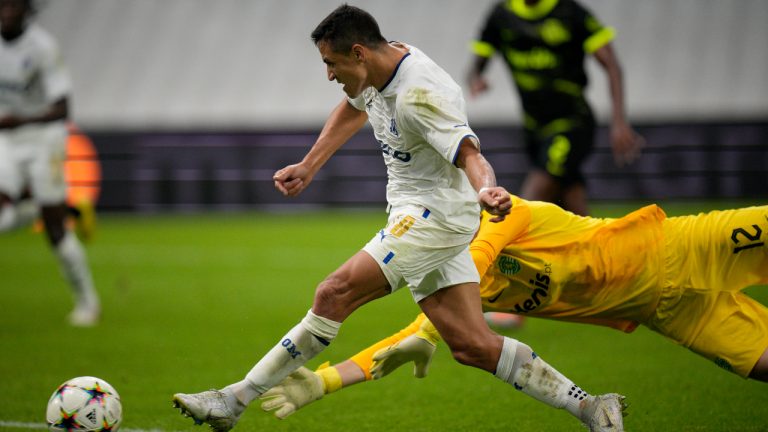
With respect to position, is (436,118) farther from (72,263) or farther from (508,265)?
(72,263)

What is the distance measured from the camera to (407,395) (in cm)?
614

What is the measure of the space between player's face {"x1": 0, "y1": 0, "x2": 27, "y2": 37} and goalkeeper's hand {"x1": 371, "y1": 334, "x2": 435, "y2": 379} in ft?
17.4

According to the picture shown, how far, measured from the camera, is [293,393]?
192 inches

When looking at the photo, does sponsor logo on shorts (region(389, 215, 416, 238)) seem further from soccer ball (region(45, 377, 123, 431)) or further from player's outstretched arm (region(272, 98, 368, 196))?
soccer ball (region(45, 377, 123, 431))

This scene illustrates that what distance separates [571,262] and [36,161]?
5.65 metres

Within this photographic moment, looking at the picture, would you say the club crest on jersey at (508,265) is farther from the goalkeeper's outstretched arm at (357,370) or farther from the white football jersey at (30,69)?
the white football jersey at (30,69)

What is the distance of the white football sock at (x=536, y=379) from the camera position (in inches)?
183

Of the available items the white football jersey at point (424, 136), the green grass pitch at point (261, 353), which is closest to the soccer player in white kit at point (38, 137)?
the green grass pitch at point (261, 353)

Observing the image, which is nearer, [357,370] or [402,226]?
[402,226]

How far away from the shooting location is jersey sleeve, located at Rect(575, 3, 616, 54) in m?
8.11

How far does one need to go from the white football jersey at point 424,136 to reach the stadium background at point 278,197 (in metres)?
1.29

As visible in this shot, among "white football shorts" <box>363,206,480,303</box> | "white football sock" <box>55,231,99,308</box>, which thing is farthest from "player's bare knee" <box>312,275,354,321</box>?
"white football sock" <box>55,231,99,308</box>

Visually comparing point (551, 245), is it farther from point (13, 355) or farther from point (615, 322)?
point (13, 355)

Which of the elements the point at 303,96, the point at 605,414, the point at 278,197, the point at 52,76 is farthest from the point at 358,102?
the point at 303,96
